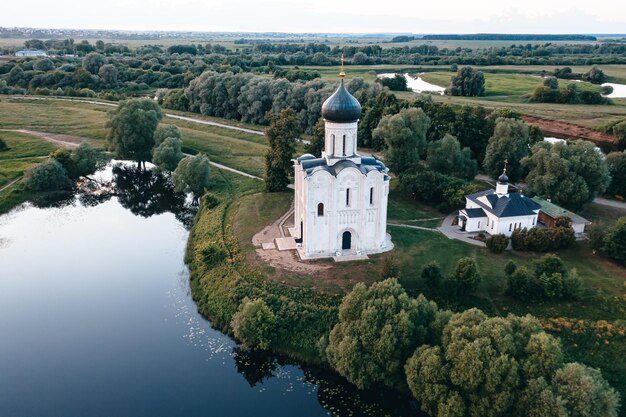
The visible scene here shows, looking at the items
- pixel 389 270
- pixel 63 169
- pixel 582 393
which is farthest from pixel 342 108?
pixel 63 169

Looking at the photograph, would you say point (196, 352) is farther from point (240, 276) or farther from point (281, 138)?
point (281, 138)

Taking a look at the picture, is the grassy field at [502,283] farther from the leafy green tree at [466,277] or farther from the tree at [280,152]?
the tree at [280,152]

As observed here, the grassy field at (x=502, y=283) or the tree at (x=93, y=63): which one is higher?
the tree at (x=93, y=63)

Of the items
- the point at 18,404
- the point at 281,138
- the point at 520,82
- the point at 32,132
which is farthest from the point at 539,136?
the point at 32,132

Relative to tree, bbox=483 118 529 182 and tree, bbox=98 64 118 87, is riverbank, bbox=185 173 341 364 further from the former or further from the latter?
tree, bbox=98 64 118 87

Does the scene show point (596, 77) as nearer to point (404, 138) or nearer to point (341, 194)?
point (404, 138)

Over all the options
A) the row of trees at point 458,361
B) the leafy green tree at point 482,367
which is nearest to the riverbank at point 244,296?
the row of trees at point 458,361
